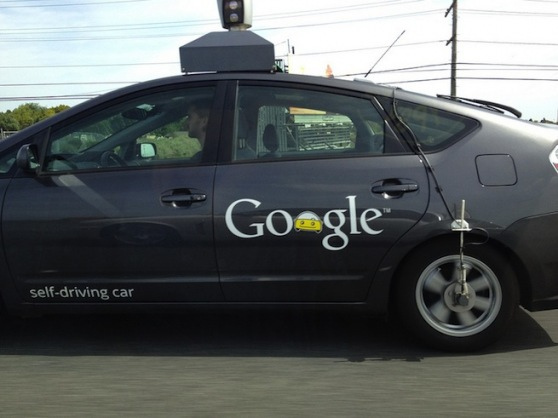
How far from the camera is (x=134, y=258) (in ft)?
11.6

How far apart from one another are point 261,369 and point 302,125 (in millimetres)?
1523

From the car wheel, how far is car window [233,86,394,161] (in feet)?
2.56

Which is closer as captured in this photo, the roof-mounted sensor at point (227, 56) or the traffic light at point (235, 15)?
the roof-mounted sensor at point (227, 56)

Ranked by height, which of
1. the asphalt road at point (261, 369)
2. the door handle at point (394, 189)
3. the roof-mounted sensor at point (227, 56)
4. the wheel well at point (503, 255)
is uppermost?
the roof-mounted sensor at point (227, 56)

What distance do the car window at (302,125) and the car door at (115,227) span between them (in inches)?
8.3

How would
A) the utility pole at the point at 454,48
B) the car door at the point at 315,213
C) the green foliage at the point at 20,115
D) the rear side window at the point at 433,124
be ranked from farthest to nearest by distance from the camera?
1. the green foliage at the point at 20,115
2. the utility pole at the point at 454,48
3. the rear side window at the point at 433,124
4. the car door at the point at 315,213

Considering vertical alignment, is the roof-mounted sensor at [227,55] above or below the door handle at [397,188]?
above

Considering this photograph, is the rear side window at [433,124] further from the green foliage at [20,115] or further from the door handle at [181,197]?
the green foliage at [20,115]

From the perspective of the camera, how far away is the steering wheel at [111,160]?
3662 millimetres

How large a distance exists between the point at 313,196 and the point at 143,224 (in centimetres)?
105

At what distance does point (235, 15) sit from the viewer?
442 cm

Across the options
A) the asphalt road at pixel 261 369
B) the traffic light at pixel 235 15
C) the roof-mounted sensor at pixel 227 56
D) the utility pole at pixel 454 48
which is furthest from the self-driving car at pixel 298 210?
the utility pole at pixel 454 48

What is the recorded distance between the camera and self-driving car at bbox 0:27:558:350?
3.45m

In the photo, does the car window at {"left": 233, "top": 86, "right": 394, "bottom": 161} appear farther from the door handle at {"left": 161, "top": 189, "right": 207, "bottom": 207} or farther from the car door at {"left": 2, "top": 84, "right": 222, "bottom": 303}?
the door handle at {"left": 161, "top": 189, "right": 207, "bottom": 207}
